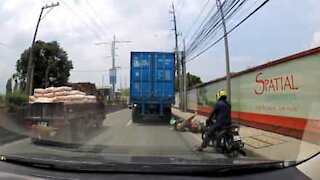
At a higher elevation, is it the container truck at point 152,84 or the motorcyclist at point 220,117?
the container truck at point 152,84

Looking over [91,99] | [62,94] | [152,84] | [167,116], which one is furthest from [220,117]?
[152,84]

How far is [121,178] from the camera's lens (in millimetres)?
3705

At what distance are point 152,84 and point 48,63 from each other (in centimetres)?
1954

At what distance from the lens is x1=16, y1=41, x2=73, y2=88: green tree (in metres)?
8.92

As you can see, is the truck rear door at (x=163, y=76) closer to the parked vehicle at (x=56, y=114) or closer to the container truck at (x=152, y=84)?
the container truck at (x=152, y=84)

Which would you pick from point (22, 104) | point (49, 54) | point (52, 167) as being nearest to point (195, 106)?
point (22, 104)

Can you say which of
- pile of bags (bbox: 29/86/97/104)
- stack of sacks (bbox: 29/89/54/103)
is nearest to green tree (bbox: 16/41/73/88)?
pile of bags (bbox: 29/86/97/104)

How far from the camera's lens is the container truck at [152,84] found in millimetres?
29047

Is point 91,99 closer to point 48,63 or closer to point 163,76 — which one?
point 163,76

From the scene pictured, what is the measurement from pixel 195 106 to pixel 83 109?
3022cm

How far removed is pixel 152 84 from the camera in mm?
29344

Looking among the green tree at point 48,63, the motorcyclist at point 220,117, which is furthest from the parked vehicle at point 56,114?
the motorcyclist at point 220,117

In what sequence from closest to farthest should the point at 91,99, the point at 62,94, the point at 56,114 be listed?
the point at 62,94, the point at 56,114, the point at 91,99

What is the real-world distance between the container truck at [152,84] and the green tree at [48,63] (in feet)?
59.3
